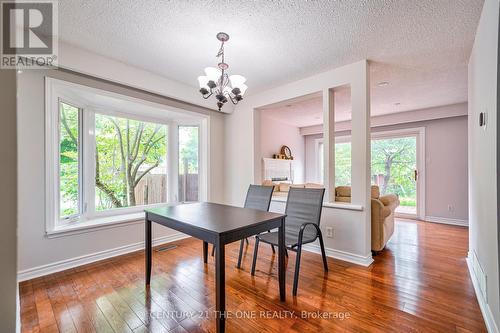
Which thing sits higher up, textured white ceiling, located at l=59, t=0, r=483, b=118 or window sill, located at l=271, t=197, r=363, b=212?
textured white ceiling, located at l=59, t=0, r=483, b=118

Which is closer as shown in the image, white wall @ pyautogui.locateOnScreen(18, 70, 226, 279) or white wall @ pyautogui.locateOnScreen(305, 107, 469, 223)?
white wall @ pyautogui.locateOnScreen(18, 70, 226, 279)

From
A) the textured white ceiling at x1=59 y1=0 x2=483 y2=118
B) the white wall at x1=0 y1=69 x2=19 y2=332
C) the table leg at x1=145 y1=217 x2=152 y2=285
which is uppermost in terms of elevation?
the textured white ceiling at x1=59 y1=0 x2=483 y2=118

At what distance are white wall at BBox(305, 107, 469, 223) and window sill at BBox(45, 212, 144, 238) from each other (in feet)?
19.6

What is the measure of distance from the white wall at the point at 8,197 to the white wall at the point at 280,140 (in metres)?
4.31

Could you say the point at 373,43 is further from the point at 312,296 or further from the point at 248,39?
the point at 312,296

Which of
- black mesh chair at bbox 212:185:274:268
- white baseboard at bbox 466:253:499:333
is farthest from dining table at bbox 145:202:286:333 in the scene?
white baseboard at bbox 466:253:499:333

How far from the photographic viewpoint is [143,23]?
79.6 inches

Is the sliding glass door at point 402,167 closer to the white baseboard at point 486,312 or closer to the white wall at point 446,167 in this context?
the white wall at point 446,167

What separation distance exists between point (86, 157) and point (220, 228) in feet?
8.49

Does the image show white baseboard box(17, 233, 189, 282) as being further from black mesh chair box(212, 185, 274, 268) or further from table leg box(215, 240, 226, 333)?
table leg box(215, 240, 226, 333)

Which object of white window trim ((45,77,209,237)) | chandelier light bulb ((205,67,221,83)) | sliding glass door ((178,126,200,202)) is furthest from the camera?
sliding glass door ((178,126,200,202))

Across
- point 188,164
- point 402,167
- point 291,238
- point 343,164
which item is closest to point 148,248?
point 291,238

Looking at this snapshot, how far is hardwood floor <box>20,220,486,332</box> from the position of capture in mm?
1607

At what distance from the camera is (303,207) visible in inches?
97.9
